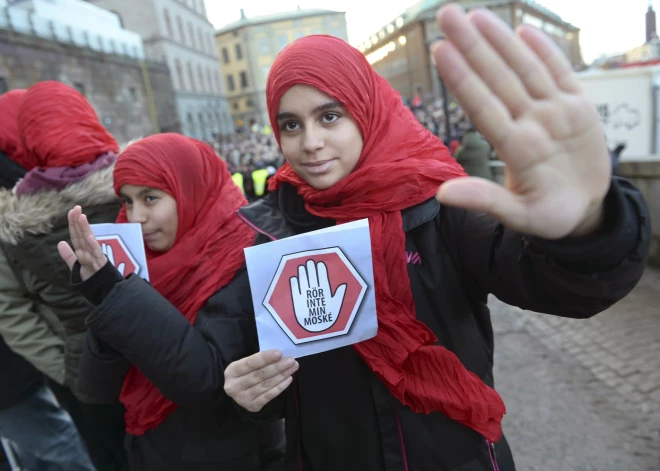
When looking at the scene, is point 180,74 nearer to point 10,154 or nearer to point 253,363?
point 10,154

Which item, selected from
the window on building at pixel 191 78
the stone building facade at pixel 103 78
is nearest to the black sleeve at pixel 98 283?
the stone building facade at pixel 103 78

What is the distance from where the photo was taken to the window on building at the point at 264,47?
62969mm

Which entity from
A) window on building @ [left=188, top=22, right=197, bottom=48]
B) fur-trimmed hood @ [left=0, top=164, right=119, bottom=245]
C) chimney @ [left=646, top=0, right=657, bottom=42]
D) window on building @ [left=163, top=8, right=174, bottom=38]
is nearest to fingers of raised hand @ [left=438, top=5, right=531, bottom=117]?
fur-trimmed hood @ [left=0, top=164, right=119, bottom=245]

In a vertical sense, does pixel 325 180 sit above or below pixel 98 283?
above

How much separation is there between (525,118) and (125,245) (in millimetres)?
1555

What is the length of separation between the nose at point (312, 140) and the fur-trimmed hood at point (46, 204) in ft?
4.08

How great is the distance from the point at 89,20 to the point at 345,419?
100 ft

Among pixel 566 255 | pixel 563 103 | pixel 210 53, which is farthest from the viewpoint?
pixel 210 53

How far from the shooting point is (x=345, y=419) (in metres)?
1.37

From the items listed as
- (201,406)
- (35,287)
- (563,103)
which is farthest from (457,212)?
(35,287)

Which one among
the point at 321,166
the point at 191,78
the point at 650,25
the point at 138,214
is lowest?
the point at 138,214

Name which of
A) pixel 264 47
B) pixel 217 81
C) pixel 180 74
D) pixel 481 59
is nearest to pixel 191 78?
pixel 180 74

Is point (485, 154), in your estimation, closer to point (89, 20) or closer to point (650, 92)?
point (650, 92)

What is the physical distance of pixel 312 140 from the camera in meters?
1.30
